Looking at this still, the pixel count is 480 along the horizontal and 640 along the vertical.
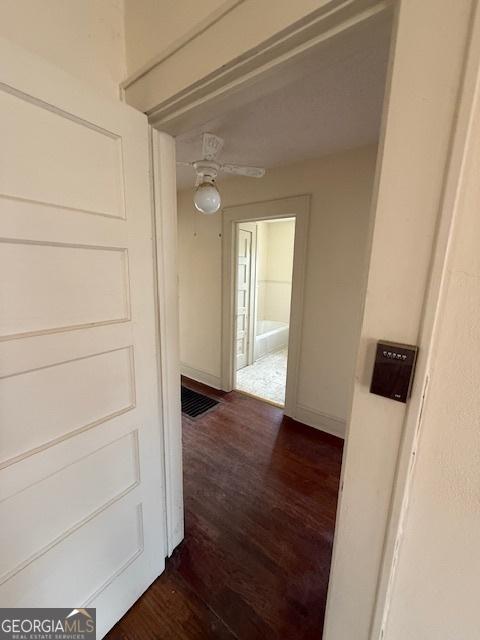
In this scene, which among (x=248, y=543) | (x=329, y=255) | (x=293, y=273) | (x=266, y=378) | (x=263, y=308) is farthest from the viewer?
(x=263, y=308)

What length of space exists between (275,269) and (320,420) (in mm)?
3255

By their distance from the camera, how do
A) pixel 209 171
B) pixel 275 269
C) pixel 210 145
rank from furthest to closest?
pixel 275 269 < pixel 209 171 < pixel 210 145

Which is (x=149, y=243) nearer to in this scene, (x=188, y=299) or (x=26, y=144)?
(x=26, y=144)

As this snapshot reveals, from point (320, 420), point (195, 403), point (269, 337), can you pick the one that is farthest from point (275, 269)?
point (320, 420)

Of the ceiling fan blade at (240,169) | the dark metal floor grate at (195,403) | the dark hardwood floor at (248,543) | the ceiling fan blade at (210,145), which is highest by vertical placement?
the ceiling fan blade at (210,145)

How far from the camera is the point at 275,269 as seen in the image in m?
5.12

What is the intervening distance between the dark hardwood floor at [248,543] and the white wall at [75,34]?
210 cm

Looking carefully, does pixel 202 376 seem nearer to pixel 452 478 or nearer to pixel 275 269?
pixel 275 269

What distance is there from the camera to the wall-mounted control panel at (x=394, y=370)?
57cm

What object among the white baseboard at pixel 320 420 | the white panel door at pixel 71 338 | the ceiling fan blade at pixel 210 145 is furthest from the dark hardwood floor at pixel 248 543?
the ceiling fan blade at pixel 210 145

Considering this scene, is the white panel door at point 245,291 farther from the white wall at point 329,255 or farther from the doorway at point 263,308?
the white wall at point 329,255

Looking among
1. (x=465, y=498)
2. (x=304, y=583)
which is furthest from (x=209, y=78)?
(x=304, y=583)
